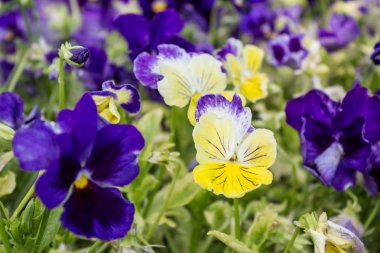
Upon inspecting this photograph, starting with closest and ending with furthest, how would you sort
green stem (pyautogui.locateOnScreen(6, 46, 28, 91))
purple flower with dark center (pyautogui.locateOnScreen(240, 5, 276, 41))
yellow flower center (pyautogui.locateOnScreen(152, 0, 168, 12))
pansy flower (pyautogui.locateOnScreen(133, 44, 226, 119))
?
pansy flower (pyautogui.locateOnScreen(133, 44, 226, 119)) → green stem (pyautogui.locateOnScreen(6, 46, 28, 91)) → yellow flower center (pyautogui.locateOnScreen(152, 0, 168, 12)) → purple flower with dark center (pyautogui.locateOnScreen(240, 5, 276, 41))

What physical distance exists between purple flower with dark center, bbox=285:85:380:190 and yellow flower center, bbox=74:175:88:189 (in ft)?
1.09

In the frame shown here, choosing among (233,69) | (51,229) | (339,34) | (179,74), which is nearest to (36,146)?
(51,229)

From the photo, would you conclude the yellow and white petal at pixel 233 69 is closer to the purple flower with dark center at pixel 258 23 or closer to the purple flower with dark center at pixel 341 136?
the purple flower with dark center at pixel 341 136

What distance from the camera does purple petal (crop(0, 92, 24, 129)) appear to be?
2.54 ft

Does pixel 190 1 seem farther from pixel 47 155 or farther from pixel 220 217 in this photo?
pixel 47 155

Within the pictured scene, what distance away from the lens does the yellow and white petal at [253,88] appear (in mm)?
896

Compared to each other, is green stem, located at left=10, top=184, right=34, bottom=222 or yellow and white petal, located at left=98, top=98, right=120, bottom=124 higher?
yellow and white petal, located at left=98, top=98, right=120, bottom=124

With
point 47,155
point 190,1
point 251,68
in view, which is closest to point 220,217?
point 251,68

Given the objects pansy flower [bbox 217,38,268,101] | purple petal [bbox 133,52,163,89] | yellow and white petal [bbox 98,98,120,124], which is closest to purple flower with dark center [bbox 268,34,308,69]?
pansy flower [bbox 217,38,268,101]

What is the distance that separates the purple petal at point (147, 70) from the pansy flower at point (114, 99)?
5cm

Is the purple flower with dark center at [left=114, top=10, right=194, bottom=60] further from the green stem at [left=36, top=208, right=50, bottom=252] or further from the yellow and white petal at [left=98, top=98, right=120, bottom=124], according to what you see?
the green stem at [left=36, top=208, right=50, bottom=252]

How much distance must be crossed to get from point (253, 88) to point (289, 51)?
0.70ft

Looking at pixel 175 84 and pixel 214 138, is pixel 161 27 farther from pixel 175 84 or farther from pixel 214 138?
pixel 214 138

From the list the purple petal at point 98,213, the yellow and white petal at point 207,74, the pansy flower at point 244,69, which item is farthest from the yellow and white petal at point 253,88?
the purple petal at point 98,213
